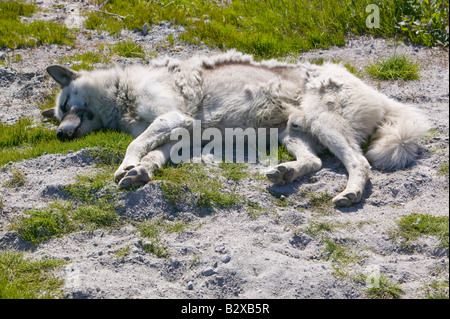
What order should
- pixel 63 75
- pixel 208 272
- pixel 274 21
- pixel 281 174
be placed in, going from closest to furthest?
pixel 208 272 < pixel 281 174 < pixel 63 75 < pixel 274 21

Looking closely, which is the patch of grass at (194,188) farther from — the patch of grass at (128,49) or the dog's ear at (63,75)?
the patch of grass at (128,49)

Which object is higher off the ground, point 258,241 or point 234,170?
point 234,170

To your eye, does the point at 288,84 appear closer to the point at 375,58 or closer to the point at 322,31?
the point at 375,58

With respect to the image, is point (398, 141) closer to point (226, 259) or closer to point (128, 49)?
point (226, 259)

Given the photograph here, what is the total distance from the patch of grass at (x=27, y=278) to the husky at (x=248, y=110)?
1.24m

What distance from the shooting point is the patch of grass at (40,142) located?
6.07m

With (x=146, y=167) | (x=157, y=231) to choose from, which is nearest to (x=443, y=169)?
(x=157, y=231)

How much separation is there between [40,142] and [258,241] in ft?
12.2

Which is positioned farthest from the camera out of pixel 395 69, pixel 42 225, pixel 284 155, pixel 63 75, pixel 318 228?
pixel 395 69

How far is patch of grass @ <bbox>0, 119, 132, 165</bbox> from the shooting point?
19.9 ft

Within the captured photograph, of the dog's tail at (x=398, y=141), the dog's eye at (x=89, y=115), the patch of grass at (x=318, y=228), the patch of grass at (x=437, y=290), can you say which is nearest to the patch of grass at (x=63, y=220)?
the patch of grass at (x=318, y=228)

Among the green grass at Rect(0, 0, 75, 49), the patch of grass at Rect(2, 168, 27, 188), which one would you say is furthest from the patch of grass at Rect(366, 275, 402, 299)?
the green grass at Rect(0, 0, 75, 49)

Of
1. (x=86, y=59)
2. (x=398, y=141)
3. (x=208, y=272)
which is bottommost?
(x=208, y=272)

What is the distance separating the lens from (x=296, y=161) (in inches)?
222
